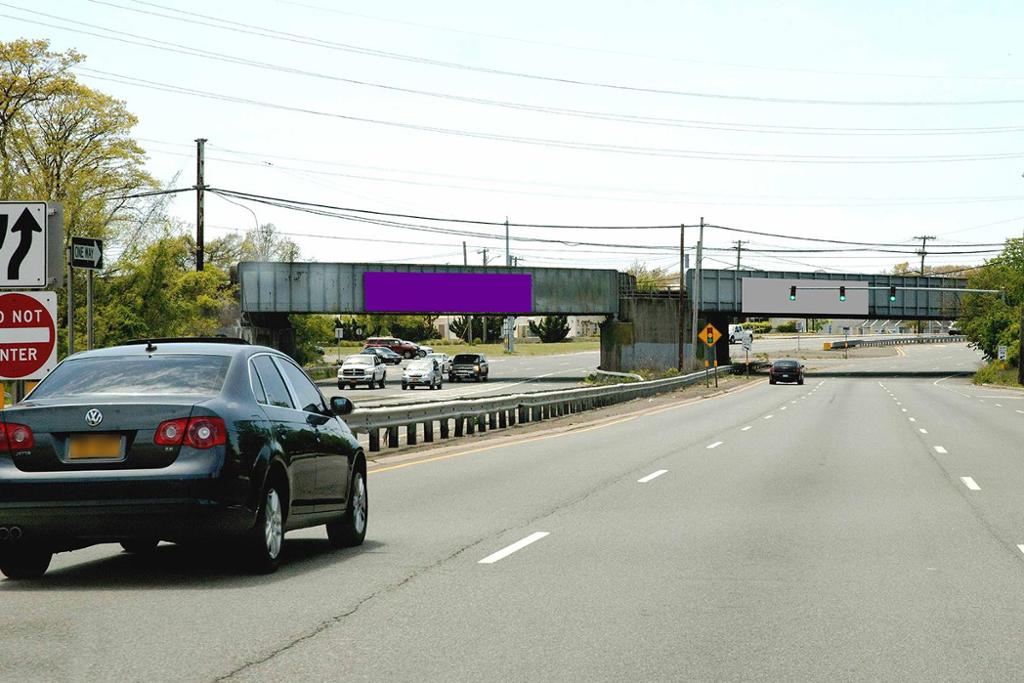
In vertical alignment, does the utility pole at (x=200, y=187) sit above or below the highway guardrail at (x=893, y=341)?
above

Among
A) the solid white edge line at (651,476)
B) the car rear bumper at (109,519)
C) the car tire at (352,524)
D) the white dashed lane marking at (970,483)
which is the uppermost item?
the car rear bumper at (109,519)

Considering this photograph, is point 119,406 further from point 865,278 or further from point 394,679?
point 865,278

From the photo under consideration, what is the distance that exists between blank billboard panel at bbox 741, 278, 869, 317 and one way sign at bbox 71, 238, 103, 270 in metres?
75.4

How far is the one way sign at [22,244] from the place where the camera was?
1338 centimetres

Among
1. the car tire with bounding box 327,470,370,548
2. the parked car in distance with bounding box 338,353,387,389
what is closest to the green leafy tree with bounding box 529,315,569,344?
the parked car in distance with bounding box 338,353,387,389

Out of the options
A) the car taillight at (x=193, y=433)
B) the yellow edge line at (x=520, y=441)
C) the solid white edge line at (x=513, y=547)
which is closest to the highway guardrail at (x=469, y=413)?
the yellow edge line at (x=520, y=441)

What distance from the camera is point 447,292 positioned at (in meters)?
80.6

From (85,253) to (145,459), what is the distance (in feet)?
23.4

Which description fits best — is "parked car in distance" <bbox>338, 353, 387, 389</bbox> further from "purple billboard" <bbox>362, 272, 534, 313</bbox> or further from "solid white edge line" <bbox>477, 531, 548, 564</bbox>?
"solid white edge line" <bbox>477, 531, 548, 564</bbox>

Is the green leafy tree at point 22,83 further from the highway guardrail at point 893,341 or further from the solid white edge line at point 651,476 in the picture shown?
the highway guardrail at point 893,341

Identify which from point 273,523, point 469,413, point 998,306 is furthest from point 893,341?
point 273,523

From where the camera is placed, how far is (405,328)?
15912 cm

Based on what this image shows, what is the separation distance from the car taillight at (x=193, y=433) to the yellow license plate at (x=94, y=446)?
0.27 m

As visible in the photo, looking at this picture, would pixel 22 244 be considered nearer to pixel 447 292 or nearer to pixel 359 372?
pixel 359 372
